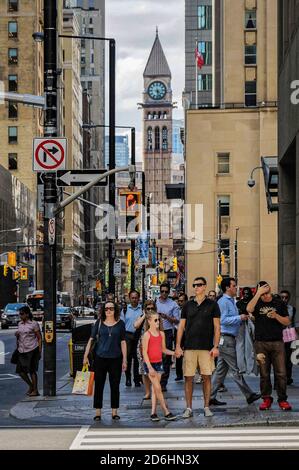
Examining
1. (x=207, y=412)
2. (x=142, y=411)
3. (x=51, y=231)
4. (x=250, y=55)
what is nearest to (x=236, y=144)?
(x=250, y=55)

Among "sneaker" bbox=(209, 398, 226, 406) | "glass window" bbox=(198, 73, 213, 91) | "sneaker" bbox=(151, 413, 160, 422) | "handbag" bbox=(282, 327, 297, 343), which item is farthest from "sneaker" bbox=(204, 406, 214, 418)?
"glass window" bbox=(198, 73, 213, 91)

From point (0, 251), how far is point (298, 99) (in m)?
70.8

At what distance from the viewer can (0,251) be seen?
98375mm

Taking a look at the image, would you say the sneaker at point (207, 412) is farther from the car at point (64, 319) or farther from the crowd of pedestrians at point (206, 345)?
the car at point (64, 319)

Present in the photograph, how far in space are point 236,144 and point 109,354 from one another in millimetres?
75014

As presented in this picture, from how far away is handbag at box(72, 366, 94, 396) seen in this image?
636 inches

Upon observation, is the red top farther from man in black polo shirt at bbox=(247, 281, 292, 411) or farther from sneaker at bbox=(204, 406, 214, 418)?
man in black polo shirt at bbox=(247, 281, 292, 411)

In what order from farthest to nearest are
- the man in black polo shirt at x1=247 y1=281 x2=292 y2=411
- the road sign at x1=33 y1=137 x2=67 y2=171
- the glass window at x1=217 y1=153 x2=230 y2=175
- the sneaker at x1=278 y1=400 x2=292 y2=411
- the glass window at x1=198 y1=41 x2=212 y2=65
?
the glass window at x1=198 y1=41 x2=212 y2=65
the glass window at x1=217 y1=153 x2=230 y2=175
the road sign at x1=33 y1=137 x2=67 y2=171
the man in black polo shirt at x1=247 y1=281 x2=292 y2=411
the sneaker at x1=278 y1=400 x2=292 y2=411

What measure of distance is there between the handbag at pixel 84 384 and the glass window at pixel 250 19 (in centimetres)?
7584

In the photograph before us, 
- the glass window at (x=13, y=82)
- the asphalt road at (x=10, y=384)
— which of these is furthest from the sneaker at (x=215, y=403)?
the glass window at (x=13, y=82)

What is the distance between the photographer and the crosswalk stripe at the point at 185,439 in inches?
470

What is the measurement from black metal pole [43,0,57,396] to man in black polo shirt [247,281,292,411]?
4.59 metres
